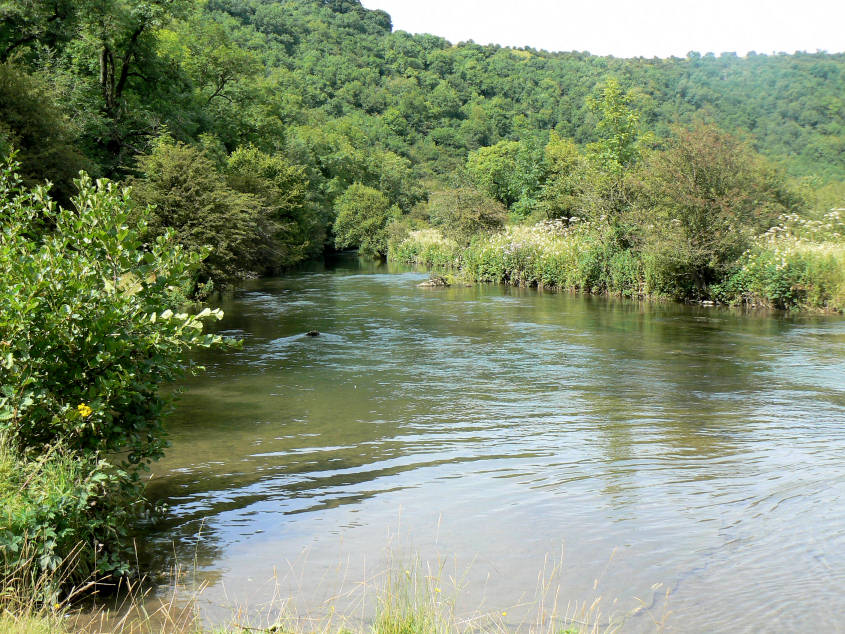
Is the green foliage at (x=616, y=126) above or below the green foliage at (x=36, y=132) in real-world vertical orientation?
above

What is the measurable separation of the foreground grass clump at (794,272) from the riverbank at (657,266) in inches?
1.1

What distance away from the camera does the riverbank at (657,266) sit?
22.0 metres

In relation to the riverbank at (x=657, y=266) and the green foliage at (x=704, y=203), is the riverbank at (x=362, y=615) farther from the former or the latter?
the green foliage at (x=704, y=203)

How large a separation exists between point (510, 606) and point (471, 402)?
675 cm

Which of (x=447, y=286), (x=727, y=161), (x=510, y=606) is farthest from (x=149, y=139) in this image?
(x=510, y=606)

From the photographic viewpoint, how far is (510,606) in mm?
4816

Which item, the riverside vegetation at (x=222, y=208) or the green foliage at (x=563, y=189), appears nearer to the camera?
the riverside vegetation at (x=222, y=208)

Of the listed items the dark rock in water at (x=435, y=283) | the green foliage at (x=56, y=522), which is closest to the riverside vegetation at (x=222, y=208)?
the green foliage at (x=56, y=522)

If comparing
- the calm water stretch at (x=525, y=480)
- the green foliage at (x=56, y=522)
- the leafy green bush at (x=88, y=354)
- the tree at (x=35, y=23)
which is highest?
the tree at (x=35, y=23)

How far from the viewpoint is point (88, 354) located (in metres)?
5.52

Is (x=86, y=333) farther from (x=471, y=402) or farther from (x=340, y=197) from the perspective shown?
(x=340, y=197)

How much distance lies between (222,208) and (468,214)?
57.0 feet

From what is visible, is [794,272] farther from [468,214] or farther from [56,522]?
[56,522]

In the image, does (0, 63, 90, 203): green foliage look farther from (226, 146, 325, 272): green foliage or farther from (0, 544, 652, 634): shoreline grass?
(0, 544, 652, 634): shoreline grass
